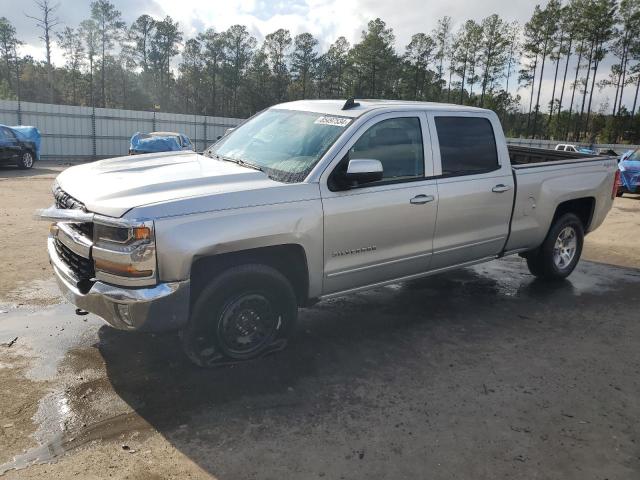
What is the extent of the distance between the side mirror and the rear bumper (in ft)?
4.78

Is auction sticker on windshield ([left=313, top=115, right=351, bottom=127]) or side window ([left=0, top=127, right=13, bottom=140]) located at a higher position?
auction sticker on windshield ([left=313, top=115, right=351, bottom=127])

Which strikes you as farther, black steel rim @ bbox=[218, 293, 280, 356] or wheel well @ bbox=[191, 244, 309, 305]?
black steel rim @ bbox=[218, 293, 280, 356]

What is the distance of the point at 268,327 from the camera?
413cm

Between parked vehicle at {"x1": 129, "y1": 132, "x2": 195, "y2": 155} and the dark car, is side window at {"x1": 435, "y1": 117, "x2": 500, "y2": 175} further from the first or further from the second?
the dark car

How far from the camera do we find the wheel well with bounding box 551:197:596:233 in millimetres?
6434

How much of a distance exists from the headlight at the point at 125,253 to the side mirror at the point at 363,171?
153 cm

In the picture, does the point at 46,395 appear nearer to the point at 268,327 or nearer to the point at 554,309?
the point at 268,327

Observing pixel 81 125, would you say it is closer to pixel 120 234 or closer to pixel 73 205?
pixel 73 205

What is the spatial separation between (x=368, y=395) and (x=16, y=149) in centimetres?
1871

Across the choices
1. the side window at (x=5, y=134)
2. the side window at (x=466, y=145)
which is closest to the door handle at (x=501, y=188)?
the side window at (x=466, y=145)

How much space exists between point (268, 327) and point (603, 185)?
4.90 m

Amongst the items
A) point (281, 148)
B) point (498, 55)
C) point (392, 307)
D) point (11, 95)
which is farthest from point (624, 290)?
point (11, 95)

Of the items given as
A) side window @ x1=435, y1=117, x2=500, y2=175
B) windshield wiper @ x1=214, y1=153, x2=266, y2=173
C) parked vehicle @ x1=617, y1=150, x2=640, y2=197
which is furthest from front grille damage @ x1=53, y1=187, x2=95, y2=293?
parked vehicle @ x1=617, y1=150, x2=640, y2=197

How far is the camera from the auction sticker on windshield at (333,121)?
14.6 feet
